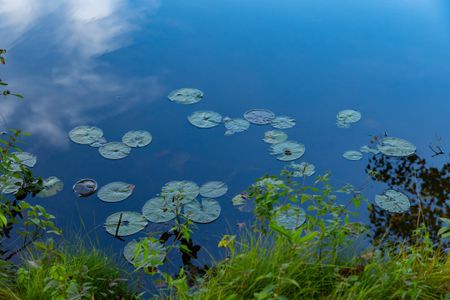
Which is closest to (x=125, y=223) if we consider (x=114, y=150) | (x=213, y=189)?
(x=213, y=189)

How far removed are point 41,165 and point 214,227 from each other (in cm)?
120

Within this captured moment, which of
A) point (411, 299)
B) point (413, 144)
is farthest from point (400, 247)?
point (413, 144)

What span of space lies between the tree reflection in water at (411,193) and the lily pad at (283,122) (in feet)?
1.98

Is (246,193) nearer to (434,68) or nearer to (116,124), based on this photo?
(116,124)

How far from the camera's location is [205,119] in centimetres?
354

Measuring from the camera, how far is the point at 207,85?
3.94m

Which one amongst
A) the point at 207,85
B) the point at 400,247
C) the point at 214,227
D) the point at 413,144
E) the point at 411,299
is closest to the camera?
the point at 411,299

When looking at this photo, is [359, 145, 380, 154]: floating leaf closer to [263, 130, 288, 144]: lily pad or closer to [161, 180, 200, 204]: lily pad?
[263, 130, 288, 144]: lily pad

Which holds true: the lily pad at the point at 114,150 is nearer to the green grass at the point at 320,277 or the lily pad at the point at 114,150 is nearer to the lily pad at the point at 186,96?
the lily pad at the point at 186,96

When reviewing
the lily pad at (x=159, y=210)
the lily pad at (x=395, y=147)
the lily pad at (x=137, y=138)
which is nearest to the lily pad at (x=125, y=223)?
the lily pad at (x=159, y=210)

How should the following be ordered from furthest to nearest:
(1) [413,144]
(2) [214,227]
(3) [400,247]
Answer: (1) [413,144], (2) [214,227], (3) [400,247]

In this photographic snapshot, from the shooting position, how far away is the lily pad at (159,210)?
2727mm

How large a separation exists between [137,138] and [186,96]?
59cm

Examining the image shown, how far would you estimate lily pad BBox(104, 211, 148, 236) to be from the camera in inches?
105
